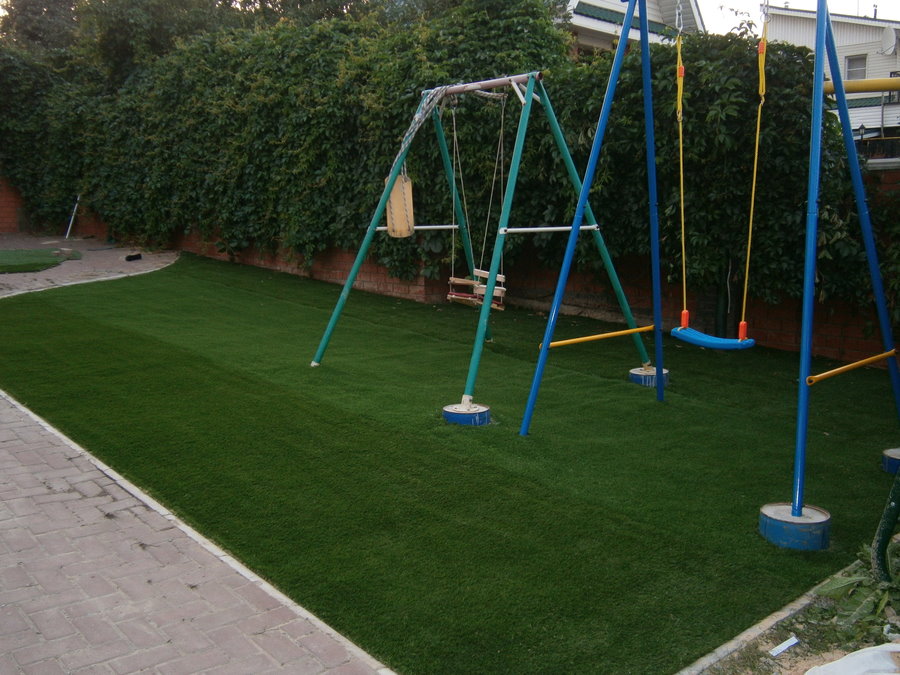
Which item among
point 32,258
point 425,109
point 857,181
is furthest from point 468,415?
point 32,258

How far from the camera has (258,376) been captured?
242 inches

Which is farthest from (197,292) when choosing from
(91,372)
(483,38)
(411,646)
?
(411,646)

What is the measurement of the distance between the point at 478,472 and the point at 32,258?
36.4ft

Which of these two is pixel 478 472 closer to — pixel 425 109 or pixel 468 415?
pixel 468 415

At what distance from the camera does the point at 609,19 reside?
17.6 metres

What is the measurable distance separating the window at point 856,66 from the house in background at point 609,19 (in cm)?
826

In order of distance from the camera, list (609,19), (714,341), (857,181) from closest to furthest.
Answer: (857,181) < (714,341) < (609,19)

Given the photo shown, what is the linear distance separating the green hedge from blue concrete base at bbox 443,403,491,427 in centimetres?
313

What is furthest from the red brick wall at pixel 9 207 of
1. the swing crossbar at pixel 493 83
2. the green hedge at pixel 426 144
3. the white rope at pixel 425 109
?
the swing crossbar at pixel 493 83

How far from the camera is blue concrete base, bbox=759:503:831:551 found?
348cm

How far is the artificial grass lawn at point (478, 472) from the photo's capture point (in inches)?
116

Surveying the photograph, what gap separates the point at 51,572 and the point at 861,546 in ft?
11.4

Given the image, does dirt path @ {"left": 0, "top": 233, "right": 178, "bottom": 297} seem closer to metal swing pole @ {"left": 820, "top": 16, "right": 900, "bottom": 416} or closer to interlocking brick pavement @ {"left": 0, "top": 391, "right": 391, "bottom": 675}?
interlocking brick pavement @ {"left": 0, "top": 391, "right": 391, "bottom": 675}

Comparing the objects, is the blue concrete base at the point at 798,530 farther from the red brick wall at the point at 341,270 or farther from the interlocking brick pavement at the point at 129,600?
the red brick wall at the point at 341,270
